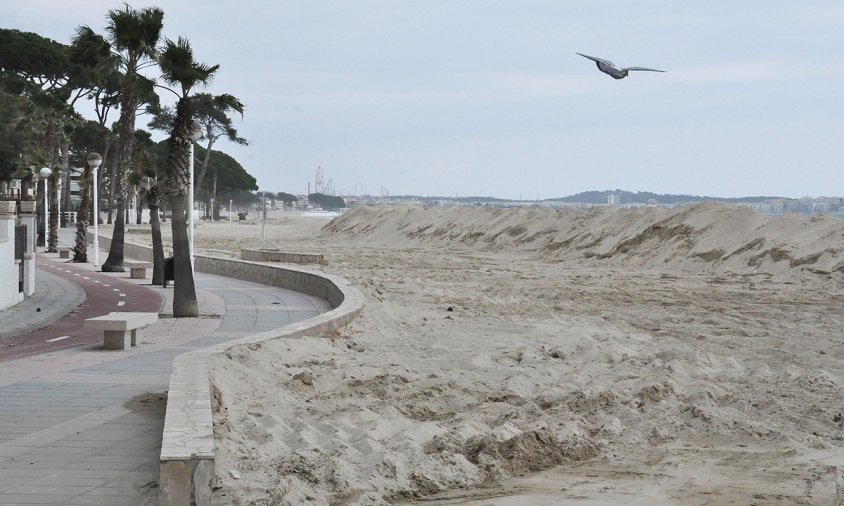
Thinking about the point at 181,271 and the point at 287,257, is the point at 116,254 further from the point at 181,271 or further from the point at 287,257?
the point at 181,271

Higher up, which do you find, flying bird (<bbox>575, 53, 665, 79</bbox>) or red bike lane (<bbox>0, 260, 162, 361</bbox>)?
flying bird (<bbox>575, 53, 665, 79</bbox>)

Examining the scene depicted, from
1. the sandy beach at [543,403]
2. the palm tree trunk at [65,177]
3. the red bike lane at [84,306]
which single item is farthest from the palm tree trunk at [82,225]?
the palm tree trunk at [65,177]

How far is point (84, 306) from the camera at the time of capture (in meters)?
22.5

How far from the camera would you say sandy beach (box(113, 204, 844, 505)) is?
7.53 metres

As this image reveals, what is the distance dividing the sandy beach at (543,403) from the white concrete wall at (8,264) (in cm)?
705

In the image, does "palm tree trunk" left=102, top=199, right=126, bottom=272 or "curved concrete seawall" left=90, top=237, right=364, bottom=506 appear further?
"palm tree trunk" left=102, top=199, right=126, bottom=272

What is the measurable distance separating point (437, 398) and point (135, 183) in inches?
826

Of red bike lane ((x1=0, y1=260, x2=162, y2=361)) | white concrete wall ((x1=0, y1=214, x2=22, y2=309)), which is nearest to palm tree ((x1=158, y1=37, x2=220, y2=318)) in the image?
red bike lane ((x1=0, y1=260, x2=162, y2=361))

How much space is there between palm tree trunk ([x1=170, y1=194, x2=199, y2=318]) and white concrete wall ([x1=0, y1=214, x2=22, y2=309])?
352 cm

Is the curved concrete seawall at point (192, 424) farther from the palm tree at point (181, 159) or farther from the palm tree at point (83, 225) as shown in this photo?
the palm tree at point (83, 225)

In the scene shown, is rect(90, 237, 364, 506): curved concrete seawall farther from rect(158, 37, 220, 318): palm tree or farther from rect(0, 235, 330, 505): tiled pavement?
rect(158, 37, 220, 318): palm tree

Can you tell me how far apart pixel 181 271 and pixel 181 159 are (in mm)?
2132

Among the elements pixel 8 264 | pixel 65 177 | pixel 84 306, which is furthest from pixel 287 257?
pixel 65 177

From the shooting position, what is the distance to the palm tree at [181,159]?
19.3 m
